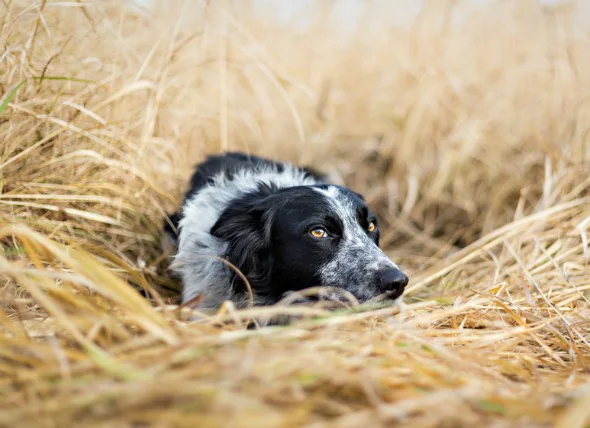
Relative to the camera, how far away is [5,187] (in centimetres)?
282

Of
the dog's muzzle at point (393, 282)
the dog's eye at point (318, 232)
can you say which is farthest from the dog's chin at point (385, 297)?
the dog's eye at point (318, 232)

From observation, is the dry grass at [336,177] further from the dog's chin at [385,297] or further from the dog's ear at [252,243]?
the dog's ear at [252,243]

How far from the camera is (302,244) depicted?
9.09ft

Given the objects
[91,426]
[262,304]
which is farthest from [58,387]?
[262,304]

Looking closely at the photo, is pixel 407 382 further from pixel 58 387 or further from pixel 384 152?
pixel 384 152

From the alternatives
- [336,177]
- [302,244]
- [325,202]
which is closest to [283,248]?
[302,244]

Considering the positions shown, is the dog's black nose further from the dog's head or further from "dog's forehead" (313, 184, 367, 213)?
"dog's forehead" (313, 184, 367, 213)

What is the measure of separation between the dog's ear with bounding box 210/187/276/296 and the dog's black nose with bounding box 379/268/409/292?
61 centimetres

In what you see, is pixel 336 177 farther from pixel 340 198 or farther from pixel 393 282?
pixel 393 282

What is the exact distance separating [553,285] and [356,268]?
1.30 m

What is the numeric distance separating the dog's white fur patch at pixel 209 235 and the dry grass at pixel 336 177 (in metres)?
0.21

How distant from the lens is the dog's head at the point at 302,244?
272 centimetres

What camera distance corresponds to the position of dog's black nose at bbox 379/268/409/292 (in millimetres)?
2568

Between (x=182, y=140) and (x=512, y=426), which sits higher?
(x=182, y=140)
